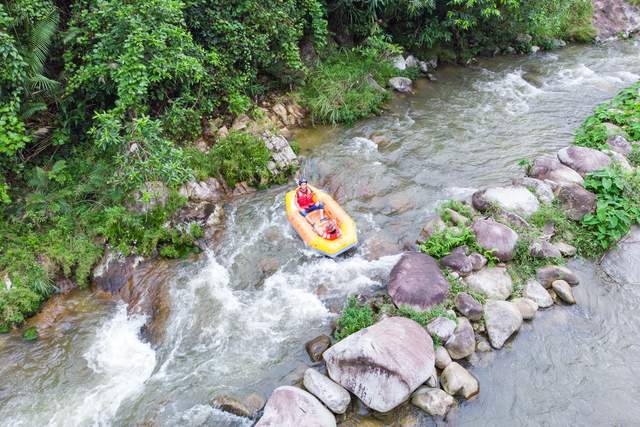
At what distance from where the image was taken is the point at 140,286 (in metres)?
8.27

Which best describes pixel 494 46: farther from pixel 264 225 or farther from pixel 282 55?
pixel 264 225

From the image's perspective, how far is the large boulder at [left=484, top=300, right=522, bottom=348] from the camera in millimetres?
6891

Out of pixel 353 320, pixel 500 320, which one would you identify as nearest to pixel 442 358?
pixel 500 320

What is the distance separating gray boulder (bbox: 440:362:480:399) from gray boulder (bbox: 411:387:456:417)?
5.2 inches

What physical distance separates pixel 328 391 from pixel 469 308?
2682mm

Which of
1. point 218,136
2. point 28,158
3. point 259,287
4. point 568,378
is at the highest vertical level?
point 28,158

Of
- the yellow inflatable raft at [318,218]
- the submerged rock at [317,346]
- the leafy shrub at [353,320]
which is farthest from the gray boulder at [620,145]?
the submerged rock at [317,346]

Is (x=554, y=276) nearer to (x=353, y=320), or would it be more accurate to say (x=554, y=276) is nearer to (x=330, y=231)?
(x=353, y=320)

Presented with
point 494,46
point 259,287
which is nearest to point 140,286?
point 259,287

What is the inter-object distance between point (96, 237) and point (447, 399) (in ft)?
23.6

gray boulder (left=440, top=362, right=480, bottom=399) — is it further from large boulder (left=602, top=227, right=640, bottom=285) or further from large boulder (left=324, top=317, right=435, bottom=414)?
large boulder (left=602, top=227, right=640, bottom=285)

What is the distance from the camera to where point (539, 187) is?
29.9 ft

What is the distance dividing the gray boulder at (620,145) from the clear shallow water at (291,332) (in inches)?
49.1

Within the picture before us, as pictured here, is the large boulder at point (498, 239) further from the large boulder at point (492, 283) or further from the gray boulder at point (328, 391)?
the gray boulder at point (328, 391)
